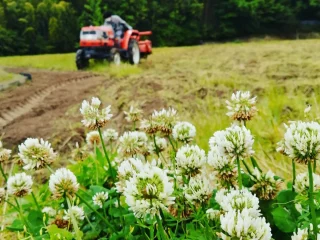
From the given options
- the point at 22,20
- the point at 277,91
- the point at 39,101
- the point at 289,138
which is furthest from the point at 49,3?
the point at 289,138

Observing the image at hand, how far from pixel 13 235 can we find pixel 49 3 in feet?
25.7

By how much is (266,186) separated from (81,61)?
27.5ft

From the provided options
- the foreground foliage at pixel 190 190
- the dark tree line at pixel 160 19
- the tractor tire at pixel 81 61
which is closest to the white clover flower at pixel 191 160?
the foreground foliage at pixel 190 190

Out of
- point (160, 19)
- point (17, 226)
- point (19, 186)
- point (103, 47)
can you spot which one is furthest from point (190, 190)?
point (160, 19)

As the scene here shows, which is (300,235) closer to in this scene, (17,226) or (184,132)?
(184,132)

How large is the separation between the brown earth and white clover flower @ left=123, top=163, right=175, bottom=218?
7.55 ft

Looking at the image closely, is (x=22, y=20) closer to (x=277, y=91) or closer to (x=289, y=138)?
(x=277, y=91)

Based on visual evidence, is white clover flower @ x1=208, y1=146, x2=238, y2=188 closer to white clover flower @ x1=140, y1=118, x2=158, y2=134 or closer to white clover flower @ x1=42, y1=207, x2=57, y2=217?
white clover flower @ x1=140, y1=118, x2=158, y2=134


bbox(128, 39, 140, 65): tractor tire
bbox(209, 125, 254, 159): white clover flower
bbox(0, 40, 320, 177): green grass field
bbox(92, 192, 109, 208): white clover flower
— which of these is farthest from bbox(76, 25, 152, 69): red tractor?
bbox(209, 125, 254, 159): white clover flower

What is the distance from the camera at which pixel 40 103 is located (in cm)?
532

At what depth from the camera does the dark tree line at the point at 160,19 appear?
26.2ft

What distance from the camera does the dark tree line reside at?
7.98 metres

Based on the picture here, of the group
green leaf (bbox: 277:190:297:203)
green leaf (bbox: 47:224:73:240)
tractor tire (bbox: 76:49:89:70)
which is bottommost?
tractor tire (bbox: 76:49:89:70)

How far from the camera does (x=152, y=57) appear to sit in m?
11.0
